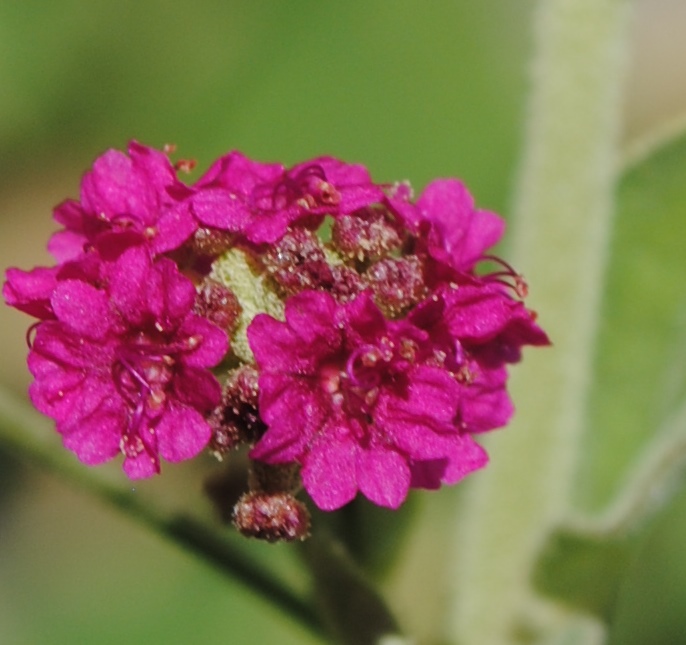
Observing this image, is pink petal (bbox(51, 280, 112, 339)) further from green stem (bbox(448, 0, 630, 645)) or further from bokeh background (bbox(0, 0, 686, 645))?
bokeh background (bbox(0, 0, 686, 645))

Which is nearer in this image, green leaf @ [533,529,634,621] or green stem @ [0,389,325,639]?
green leaf @ [533,529,634,621]

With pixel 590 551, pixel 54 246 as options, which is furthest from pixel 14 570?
pixel 590 551

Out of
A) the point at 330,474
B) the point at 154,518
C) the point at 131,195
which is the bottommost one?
the point at 154,518

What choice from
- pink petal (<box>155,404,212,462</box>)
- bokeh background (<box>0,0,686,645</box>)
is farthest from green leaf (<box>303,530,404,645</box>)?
bokeh background (<box>0,0,686,645</box>)

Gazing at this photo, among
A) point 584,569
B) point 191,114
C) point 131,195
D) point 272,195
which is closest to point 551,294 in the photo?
point 584,569

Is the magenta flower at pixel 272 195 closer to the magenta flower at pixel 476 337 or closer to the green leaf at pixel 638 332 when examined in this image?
the magenta flower at pixel 476 337

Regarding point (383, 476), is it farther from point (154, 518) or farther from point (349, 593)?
point (154, 518)
